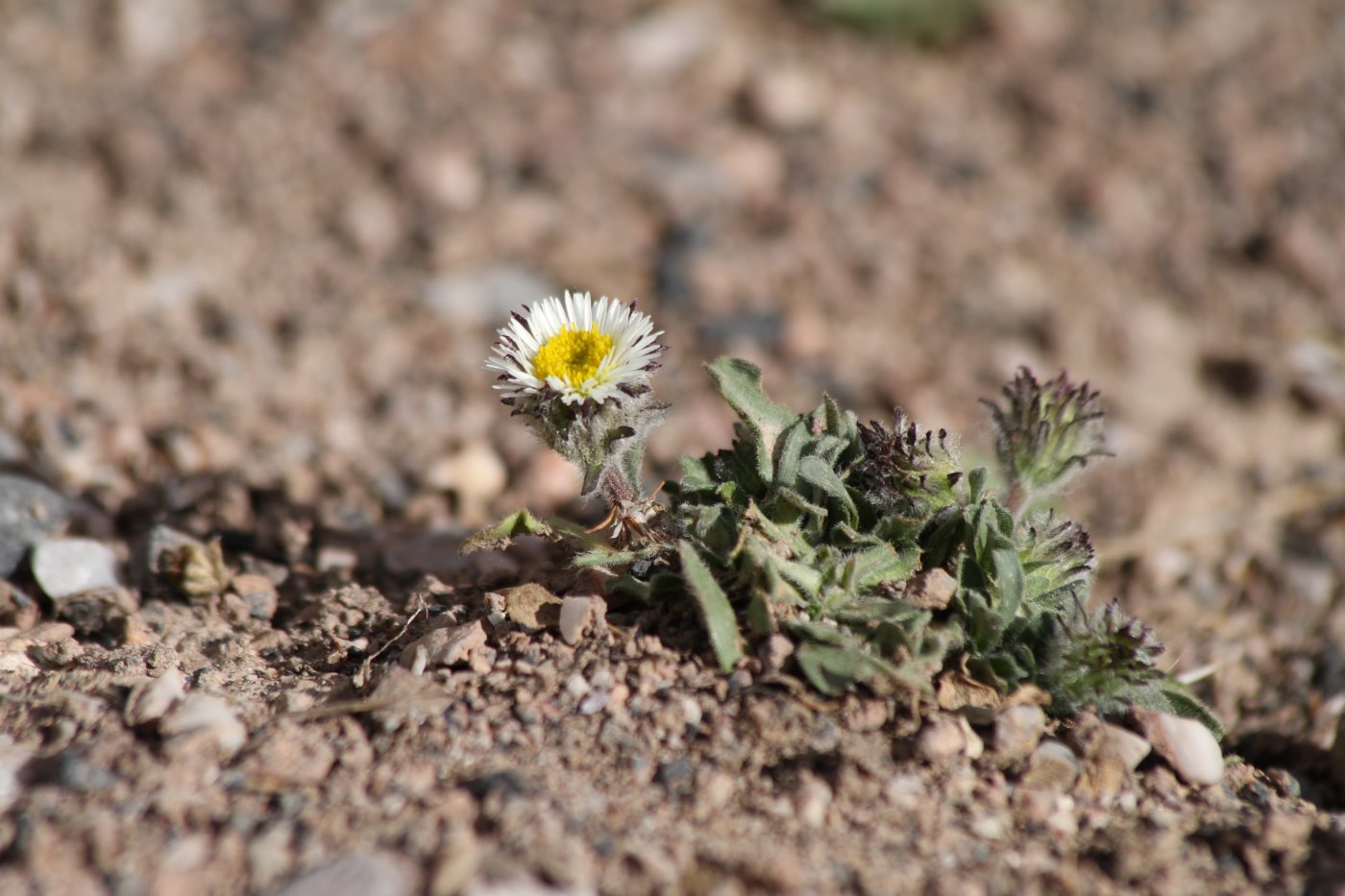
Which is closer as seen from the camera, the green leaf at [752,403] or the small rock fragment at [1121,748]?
the small rock fragment at [1121,748]

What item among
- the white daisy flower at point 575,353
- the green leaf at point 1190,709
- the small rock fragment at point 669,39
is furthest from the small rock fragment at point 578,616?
the small rock fragment at point 669,39

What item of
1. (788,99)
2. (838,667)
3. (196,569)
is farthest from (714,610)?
(788,99)

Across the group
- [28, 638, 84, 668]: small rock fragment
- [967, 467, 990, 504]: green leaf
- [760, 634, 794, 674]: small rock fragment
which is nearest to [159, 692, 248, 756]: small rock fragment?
[28, 638, 84, 668]: small rock fragment

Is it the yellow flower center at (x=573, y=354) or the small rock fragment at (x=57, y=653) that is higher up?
the yellow flower center at (x=573, y=354)

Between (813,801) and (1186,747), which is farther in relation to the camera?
(1186,747)

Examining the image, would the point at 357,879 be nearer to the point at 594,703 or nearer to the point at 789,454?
the point at 594,703

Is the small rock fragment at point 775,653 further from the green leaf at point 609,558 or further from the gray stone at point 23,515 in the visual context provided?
the gray stone at point 23,515
